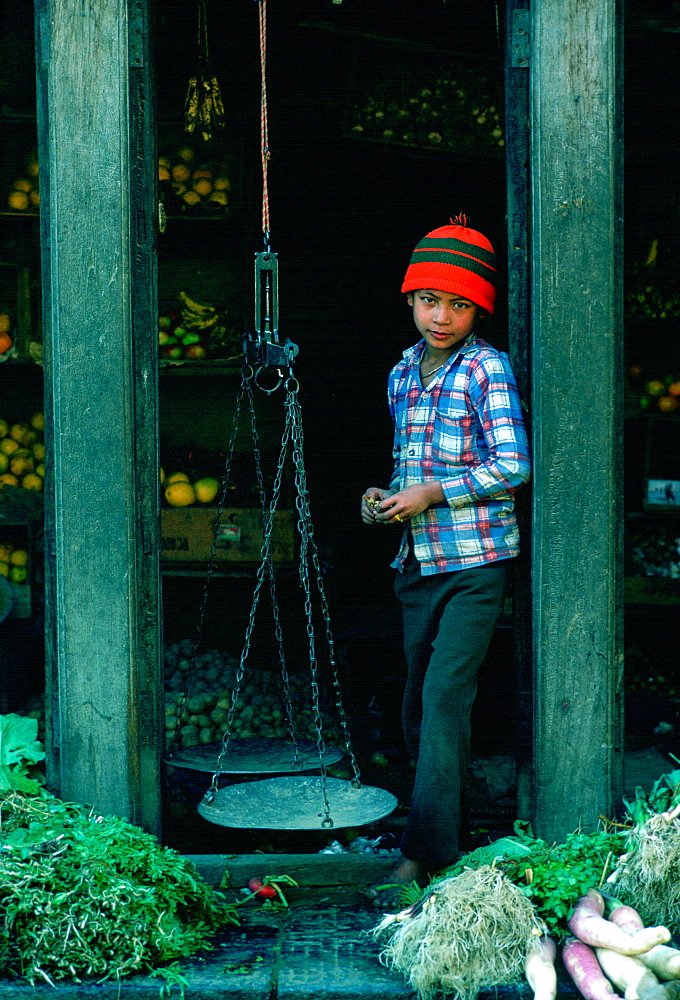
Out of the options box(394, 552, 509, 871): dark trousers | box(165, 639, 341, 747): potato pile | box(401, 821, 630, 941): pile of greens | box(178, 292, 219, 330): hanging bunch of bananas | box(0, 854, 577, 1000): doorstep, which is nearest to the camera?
box(0, 854, 577, 1000): doorstep

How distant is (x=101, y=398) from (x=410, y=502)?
1.06m

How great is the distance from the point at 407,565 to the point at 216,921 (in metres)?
1.29

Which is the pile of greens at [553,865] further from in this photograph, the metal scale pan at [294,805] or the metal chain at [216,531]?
the metal chain at [216,531]

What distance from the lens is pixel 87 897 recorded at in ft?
9.36

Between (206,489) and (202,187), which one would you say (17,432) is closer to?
(206,489)

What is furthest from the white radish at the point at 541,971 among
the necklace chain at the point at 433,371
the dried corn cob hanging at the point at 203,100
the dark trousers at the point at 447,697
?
the dried corn cob hanging at the point at 203,100

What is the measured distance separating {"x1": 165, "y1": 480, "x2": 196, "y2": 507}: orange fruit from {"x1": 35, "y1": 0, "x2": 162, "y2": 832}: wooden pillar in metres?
2.51

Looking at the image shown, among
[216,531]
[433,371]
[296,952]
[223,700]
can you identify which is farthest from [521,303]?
[223,700]

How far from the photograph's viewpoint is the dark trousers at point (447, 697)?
319 centimetres

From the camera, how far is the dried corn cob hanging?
554 centimetres

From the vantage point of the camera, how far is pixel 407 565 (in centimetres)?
352

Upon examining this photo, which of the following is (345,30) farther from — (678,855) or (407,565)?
(678,855)

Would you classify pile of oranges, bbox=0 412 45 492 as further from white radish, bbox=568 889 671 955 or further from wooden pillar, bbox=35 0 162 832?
white radish, bbox=568 889 671 955

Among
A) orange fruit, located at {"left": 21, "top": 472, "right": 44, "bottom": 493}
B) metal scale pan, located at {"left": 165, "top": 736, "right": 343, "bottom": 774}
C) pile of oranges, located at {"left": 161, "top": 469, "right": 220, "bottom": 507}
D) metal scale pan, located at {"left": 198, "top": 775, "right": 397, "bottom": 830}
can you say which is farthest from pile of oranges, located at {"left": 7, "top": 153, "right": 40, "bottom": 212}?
metal scale pan, located at {"left": 198, "top": 775, "right": 397, "bottom": 830}
